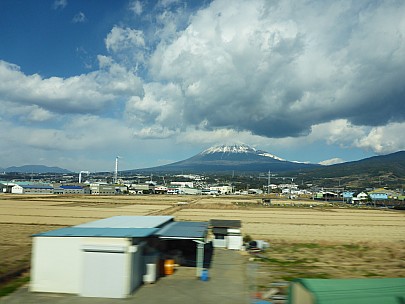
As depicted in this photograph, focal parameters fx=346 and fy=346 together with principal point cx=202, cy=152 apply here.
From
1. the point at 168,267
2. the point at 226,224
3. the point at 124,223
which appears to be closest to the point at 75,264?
the point at 168,267

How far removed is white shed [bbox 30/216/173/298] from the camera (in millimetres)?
12109

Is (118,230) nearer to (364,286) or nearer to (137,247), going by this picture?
(137,247)

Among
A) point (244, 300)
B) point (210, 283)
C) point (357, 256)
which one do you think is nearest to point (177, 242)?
point (210, 283)

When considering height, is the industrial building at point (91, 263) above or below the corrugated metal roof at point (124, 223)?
below

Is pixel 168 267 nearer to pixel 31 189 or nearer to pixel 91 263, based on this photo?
pixel 91 263

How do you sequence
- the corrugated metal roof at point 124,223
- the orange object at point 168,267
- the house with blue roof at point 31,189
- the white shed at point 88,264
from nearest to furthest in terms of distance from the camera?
the white shed at point 88,264 → the orange object at point 168,267 → the corrugated metal roof at point 124,223 → the house with blue roof at point 31,189

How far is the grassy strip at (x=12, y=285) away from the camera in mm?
12268

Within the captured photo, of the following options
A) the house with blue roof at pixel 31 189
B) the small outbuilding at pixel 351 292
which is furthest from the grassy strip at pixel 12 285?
the house with blue roof at pixel 31 189

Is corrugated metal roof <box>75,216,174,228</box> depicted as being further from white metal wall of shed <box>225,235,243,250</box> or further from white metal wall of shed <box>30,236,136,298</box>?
white metal wall of shed <box>225,235,243,250</box>

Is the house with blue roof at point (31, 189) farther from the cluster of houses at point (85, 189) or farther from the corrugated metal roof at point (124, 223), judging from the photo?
the corrugated metal roof at point (124, 223)

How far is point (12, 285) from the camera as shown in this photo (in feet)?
43.2

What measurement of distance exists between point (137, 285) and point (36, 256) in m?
3.89

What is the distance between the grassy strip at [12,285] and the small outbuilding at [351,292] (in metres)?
10.1

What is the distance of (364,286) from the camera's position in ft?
26.7
